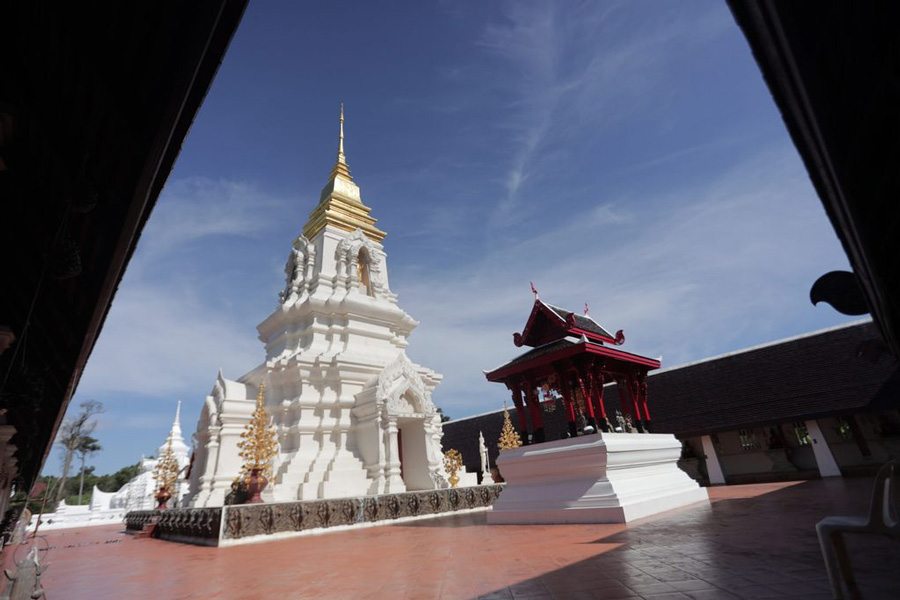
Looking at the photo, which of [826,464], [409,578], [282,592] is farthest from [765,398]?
[282,592]

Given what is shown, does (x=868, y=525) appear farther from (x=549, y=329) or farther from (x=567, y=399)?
(x=549, y=329)

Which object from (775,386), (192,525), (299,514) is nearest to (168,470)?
(192,525)

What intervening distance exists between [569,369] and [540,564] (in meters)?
4.95

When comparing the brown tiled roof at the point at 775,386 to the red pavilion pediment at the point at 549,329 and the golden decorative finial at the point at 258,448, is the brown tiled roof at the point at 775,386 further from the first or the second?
the golden decorative finial at the point at 258,448

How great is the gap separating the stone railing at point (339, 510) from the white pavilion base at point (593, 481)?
2.89 m

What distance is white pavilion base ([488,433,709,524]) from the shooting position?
752 cm

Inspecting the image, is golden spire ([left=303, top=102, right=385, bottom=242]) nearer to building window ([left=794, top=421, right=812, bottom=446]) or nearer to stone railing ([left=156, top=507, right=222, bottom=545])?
stone railing ([left=156, top=507, right=222, bottom=545])

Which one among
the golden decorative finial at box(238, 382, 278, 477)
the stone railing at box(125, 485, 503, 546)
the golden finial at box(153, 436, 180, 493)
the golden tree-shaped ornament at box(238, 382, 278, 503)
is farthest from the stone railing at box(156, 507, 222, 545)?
the golden finial at box(153, 436, 180, 493)

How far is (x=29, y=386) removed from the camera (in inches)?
152

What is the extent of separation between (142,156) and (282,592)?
4.01 m

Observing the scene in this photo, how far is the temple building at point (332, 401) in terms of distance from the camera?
1208 cm

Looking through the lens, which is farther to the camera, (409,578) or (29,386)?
(409,578)

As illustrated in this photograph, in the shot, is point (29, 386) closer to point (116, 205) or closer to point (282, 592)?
point (116, 205)

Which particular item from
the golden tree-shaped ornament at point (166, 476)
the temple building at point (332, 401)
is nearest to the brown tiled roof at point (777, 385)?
the temple building at point (332, 401)
